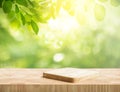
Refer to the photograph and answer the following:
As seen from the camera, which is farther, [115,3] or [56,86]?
[115,3]

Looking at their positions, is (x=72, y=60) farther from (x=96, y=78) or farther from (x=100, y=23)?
(x=96, y=78)

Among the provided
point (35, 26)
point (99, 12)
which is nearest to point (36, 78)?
point (35, 26)

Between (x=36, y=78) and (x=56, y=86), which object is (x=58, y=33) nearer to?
(x=36, y=78)

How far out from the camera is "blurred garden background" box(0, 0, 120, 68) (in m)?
2.08

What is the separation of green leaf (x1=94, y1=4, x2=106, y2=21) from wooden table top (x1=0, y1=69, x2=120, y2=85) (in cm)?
36

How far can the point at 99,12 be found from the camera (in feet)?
6.91

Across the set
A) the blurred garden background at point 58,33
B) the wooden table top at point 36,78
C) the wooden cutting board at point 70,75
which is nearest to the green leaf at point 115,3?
the blurred garden background at point 58,33

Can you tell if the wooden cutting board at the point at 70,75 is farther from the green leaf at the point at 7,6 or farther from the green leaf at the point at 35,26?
the green leaf at the point at 7,6

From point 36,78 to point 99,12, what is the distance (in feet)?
2.16

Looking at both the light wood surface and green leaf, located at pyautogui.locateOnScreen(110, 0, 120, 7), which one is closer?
the light wood surface

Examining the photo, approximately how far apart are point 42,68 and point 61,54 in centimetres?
15

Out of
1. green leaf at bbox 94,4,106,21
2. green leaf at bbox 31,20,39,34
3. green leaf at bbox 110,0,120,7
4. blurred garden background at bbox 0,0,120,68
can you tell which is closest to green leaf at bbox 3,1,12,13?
blurred garden background at bbox 0,0,120,68

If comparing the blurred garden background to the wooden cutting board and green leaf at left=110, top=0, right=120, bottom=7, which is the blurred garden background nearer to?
green leaf at left=110, top=0, right=120, bottom=7

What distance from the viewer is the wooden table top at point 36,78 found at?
1577mm
